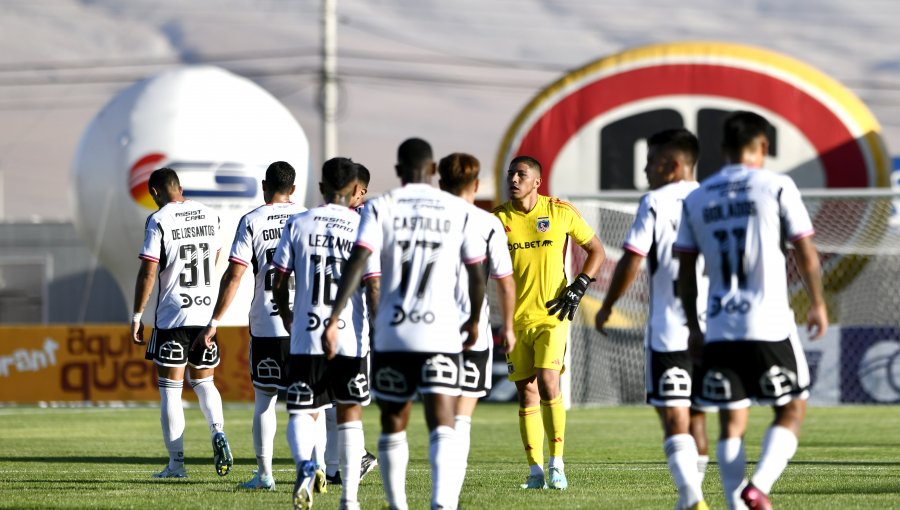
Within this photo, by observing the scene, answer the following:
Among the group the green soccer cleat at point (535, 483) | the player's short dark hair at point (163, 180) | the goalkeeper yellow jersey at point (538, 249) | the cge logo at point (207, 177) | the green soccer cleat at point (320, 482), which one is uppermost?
the cge logo at point (207, 177)

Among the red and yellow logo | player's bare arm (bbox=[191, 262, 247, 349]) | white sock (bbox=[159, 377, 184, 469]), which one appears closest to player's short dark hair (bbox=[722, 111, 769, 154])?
player's bare arm (bbox=[191, 262, 247, 349])

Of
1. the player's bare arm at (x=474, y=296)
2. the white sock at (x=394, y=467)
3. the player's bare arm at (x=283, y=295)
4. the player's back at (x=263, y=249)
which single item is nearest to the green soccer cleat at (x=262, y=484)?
the player's back at (x=263, y=249)

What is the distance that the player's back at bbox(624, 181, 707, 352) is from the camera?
26.7 feet

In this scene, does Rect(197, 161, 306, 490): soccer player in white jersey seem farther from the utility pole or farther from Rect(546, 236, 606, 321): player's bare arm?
the utility pole

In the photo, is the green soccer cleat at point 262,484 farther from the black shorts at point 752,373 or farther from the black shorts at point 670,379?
the black shorts at point 752,373

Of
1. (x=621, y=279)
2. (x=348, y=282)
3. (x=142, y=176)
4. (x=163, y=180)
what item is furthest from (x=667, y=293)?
(x=142, y=176)

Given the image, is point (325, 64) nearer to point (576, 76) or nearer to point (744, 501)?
point (576, 76)

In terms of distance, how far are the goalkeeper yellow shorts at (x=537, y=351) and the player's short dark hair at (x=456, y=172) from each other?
316 centimetres

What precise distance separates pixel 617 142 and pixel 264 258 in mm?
19755

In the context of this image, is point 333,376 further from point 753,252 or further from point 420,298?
point 753,252

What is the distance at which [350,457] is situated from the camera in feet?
28.2

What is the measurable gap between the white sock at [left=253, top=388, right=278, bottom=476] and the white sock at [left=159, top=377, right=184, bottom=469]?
46.6 inches

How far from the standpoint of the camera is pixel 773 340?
23.6 ft

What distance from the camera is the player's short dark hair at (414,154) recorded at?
7812 mm
